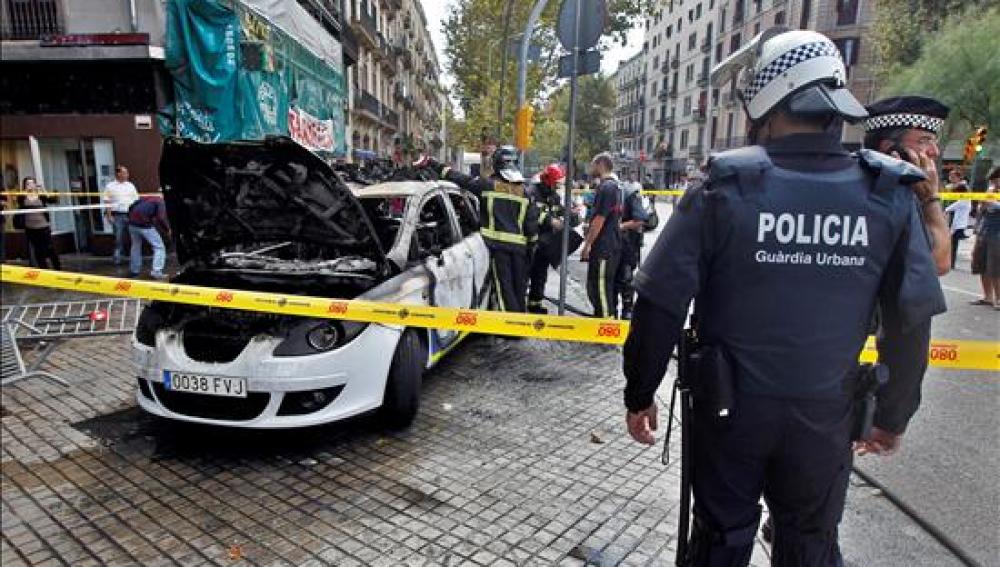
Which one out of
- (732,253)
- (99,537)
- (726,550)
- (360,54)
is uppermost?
(360,54)

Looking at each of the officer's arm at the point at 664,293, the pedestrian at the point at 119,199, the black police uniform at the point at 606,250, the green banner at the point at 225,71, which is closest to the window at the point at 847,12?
the green banner at the point at 225,71

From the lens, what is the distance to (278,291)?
3861mm

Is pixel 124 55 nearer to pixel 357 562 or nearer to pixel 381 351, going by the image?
pixel 381 351

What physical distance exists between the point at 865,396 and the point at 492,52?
93.3 feet

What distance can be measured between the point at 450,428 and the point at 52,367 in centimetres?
363

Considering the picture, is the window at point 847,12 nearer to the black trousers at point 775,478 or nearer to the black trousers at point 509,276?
the black trousers at point 509,276

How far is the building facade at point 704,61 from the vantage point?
37.3m

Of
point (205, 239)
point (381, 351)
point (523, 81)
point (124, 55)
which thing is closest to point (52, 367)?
point (205, 239)

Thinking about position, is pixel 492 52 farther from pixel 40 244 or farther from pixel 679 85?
pixel 679 85

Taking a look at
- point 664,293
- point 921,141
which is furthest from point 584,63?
point 664,293

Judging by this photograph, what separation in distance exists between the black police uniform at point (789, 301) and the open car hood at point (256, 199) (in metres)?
2.37

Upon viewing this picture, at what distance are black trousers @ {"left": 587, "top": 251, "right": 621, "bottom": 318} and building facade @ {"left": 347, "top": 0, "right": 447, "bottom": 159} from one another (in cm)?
619

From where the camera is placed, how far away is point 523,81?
32.5 feet

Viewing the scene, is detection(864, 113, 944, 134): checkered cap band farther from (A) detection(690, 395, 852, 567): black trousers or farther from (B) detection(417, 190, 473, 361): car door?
(B) detection(417, 190, 473, 361): car door
